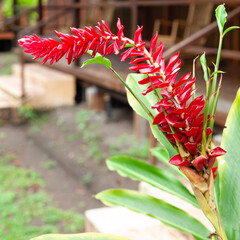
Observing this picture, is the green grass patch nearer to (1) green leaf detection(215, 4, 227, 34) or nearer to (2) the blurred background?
(2) the blurred background

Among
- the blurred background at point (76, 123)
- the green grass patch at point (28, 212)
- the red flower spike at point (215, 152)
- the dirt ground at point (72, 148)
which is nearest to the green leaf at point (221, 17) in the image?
the red flower spike at point (215, 152)

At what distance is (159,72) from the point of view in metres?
0.90

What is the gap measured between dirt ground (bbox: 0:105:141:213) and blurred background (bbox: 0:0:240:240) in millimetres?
11

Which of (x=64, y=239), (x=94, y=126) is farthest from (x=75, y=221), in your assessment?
(x=64, y=239)

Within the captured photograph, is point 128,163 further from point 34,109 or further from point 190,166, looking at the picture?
point 34,109

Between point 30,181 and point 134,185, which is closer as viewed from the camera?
point 134,185

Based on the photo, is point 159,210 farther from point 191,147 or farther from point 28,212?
point 28,212

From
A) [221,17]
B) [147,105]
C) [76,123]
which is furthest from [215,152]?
[76,123]

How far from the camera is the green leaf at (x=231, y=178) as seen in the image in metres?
1.19

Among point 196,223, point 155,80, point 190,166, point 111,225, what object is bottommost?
point 111,225

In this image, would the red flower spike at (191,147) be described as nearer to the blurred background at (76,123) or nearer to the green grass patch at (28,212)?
the blurred background at (76,123)

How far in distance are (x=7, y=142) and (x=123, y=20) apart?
406cm

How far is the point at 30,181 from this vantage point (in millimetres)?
5059

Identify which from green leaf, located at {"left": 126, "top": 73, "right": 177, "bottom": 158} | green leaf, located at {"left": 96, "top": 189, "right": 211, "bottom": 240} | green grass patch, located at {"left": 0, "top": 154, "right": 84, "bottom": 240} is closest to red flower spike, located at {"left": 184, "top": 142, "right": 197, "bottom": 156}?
green leaf, located at {"left": 126, "top": 73, "right": 177, "bottom": 158}
